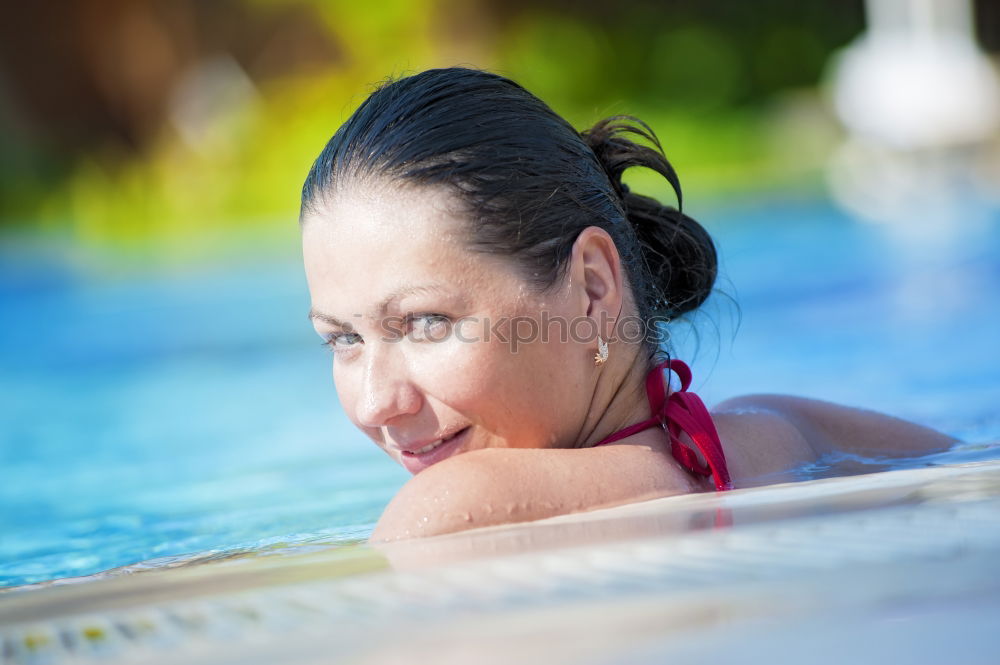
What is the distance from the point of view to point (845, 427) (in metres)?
3.07

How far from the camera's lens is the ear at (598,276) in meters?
2.33

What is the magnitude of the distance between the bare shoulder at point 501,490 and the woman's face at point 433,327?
0.38 feet

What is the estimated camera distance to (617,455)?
2252 mm

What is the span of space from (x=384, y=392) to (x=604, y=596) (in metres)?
0.85

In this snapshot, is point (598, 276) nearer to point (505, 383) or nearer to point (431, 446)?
point (505, 383)

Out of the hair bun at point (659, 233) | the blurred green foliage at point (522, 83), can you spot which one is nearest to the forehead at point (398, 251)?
the hair bun at point (659, 233)

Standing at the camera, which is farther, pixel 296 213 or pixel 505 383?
pixel 296 213

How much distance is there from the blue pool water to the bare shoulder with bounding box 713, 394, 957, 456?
150mm

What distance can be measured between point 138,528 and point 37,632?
2.32 m

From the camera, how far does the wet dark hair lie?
7.39 feet

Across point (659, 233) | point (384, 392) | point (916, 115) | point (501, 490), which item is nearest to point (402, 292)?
point (384, 392)

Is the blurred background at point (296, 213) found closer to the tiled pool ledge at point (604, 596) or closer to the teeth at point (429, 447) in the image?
the teeth at point (429, 447)

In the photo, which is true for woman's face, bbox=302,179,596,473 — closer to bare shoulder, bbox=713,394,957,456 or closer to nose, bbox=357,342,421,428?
nose, bbox=357,342,421,428

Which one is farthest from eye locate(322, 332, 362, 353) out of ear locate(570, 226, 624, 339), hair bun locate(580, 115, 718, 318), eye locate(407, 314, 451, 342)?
hair bun locate(580, 115, 718, 318)
